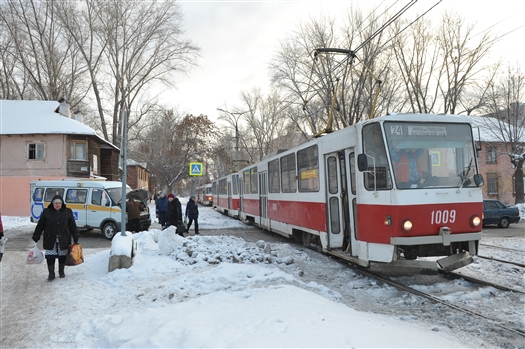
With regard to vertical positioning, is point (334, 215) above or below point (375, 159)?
below

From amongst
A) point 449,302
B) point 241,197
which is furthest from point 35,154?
point 449,302

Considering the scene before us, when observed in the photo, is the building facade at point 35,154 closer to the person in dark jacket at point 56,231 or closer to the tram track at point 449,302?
the person in dark jacket at point 56,231

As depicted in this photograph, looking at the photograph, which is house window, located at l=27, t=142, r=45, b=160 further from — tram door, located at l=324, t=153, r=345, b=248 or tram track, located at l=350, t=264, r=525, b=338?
tram track, located at l=350, t=264, r=525, b=338

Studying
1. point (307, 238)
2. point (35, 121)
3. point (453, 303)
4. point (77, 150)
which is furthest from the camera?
point (77, 150)

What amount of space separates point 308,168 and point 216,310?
6008mm

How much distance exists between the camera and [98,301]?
6.21m

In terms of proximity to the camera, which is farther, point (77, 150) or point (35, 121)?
point (77, 150)

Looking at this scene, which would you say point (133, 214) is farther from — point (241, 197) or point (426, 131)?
point (426, 131)

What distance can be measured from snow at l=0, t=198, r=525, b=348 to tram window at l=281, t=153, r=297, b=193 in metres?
3.24

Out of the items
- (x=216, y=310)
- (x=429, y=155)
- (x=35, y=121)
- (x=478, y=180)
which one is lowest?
(x=216, y=310)

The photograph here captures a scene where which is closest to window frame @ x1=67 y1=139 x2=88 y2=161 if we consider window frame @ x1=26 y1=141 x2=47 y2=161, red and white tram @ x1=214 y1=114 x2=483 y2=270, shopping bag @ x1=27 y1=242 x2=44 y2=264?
window frame @ x1=26 y1=141 x2=47 y2=161

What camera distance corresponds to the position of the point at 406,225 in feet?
21.7

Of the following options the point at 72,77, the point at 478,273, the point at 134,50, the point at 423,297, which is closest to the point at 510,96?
the point at 478,273

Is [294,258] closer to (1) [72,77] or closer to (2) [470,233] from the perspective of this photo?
(2) [470,233]
